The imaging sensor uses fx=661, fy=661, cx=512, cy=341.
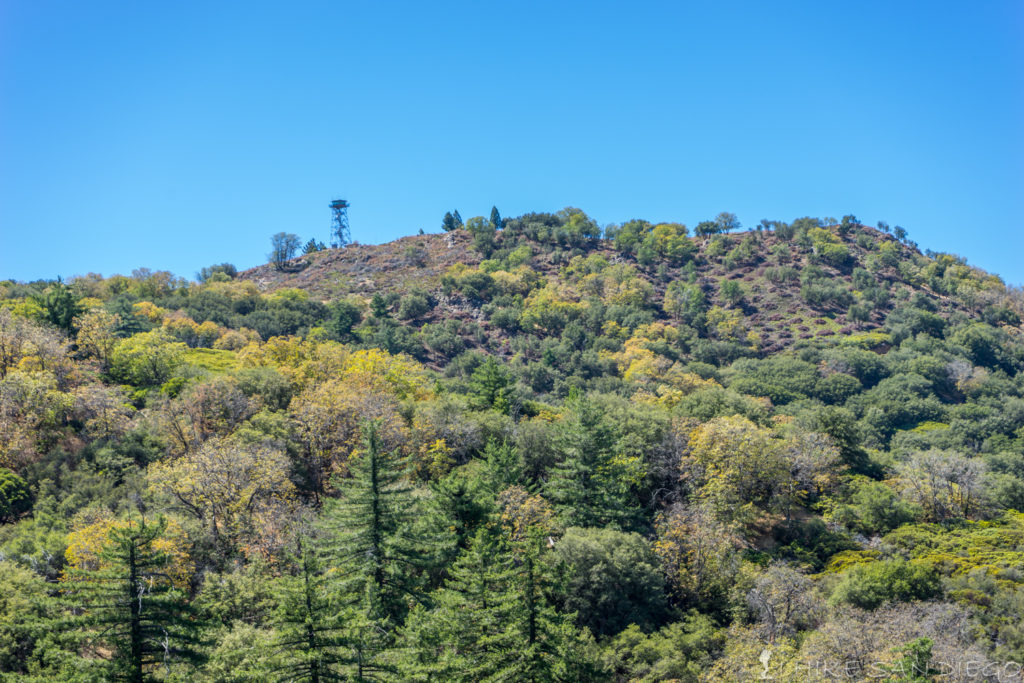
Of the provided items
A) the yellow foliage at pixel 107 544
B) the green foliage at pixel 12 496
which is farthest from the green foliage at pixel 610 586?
the green foliage at pixel 12 496

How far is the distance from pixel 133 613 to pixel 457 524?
13.7 meters

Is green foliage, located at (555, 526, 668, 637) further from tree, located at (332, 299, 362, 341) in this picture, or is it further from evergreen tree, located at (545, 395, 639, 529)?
tree, located at (332, 299, 362, 341)

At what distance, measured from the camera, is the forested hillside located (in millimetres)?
22891

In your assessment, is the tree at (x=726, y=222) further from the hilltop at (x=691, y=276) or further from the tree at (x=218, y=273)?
the tree at (x=218, y=273)

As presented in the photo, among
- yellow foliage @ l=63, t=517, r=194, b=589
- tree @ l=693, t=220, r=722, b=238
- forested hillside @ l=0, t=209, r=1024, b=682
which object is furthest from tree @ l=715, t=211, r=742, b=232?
yellow foliage @ l=63, t=517, r=194, b=589

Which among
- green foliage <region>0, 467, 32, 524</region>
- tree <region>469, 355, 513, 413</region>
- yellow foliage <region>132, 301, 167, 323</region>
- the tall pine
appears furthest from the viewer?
yellow foliage <region>132, 301, 167, 323</region>

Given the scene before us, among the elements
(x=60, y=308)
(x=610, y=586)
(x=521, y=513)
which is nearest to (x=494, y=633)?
(x=610, y=586)

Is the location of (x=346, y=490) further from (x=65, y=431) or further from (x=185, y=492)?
(x=65, y=431)

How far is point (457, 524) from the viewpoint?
102 feet

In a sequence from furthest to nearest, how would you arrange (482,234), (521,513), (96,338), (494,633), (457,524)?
(482,234) → (96,338) → (521,513) → (457,524) → (494,633)

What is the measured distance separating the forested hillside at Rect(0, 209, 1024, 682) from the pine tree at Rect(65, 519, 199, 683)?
87 mm

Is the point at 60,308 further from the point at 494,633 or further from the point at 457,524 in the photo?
the point at 494,633

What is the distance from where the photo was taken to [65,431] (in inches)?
1587

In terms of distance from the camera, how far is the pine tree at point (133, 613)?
2094cm
